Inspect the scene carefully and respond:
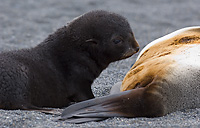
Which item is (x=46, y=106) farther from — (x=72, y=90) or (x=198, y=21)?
(x=198, y=21)

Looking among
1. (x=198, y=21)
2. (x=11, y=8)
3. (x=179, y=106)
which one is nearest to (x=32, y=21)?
(x=11, y=8)

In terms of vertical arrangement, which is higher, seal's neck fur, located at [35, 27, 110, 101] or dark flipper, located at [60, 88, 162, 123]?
seal's neck fur, located at [35, 27, 110, 101]

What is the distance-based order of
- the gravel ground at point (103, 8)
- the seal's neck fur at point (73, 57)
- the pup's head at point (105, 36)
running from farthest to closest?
the pup's head at point (105, 36), the seal's neck fur at point (73, 57), the gravel ground at point (103, 8)

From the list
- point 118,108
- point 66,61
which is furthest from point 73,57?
point 118,108

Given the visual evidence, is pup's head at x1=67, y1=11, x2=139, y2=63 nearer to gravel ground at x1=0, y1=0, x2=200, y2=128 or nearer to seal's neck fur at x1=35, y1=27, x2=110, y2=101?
seal's neck fur at x1=35, y1=27, x2=110, y2=101

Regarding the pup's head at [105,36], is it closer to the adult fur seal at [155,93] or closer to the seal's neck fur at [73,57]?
the seal's neck fur at [73,57]

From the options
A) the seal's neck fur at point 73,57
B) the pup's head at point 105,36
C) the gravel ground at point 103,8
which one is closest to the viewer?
the gravel ground at point 103,8

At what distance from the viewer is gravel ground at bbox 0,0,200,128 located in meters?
4.06

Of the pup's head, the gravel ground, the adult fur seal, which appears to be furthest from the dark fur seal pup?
the adult fur seal

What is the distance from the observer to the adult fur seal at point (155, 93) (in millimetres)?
4125

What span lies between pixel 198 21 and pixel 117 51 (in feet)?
22.3

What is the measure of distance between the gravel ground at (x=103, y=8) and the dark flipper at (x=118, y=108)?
0.07m

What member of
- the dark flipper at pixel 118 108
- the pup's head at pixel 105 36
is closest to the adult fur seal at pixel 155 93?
the dark flipper at pixel 118 108

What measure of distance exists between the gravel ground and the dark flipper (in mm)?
71
